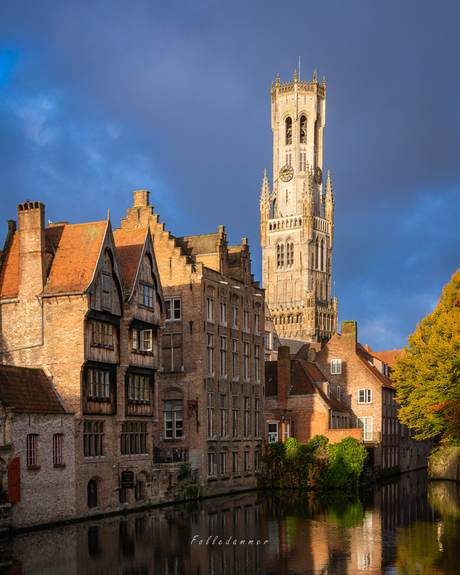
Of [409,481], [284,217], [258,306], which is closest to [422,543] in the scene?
[258,306]

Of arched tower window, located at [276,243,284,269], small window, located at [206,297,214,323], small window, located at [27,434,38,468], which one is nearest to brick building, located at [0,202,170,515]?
small window, located at [27,434,38,468]

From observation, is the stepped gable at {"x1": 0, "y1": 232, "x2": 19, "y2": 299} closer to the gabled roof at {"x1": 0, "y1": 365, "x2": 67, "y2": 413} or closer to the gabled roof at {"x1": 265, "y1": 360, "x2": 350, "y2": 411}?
the gabled roof at {"x1": 0, "y1": 365, "x2": 67, "y2": 413}

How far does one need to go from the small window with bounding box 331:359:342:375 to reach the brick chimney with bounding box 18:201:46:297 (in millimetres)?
38747

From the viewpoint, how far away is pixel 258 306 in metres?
62.3

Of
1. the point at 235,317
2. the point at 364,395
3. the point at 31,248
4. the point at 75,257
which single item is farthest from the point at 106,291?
the point at 364,395

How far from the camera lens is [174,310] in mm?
54250

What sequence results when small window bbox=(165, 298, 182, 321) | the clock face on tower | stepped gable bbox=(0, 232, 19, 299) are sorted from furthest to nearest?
1. the clock face on tower
2. small window bbox=(165, 298, 182, 321)
3. stepped gable bbox=(0, 232, 19, 299)

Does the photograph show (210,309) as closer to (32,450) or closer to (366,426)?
(32,450)

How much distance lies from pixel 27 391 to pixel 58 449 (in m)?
3.06

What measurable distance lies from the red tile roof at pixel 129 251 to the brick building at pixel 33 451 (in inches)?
Answer: 293

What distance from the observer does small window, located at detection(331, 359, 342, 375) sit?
2943 inches

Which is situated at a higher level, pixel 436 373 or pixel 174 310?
pixel 174 310

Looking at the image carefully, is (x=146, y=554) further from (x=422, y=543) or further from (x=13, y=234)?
(x=13, y=234)

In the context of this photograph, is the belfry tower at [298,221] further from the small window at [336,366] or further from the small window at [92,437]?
the small window at [92,437]
